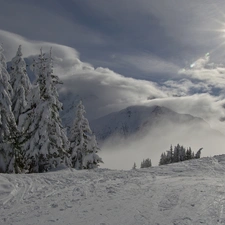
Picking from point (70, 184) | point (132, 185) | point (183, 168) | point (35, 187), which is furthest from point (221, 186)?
point (35, 187)

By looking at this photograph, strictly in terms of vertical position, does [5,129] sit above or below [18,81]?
below

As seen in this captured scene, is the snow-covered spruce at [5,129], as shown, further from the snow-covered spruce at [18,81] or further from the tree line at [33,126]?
the snow-covered spruce at [18,81]

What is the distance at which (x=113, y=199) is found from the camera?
10.4 metres

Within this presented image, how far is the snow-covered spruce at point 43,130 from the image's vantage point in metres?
21.1

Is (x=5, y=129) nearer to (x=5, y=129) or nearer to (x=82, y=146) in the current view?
(x=5, y=129)

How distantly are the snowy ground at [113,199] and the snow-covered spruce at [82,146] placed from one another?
41.3ft

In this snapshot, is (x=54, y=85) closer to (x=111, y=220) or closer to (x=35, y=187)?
(x=35, y=187)

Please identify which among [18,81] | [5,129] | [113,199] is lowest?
[113,199]

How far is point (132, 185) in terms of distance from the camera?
12539 millimetres

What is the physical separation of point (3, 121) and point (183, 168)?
13795mm

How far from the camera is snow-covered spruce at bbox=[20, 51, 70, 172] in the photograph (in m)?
21.1

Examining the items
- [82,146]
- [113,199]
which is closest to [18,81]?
[82,146]

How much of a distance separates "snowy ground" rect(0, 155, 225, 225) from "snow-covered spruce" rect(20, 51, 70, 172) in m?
6.39

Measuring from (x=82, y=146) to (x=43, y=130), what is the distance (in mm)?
8001
